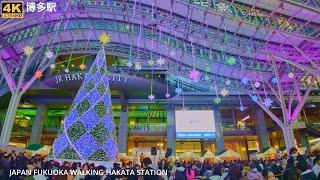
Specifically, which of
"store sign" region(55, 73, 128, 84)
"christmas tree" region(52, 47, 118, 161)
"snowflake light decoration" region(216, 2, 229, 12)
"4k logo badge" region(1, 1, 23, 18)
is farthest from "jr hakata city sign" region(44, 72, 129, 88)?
"christmas tree" region(52, 47, 118, 161)

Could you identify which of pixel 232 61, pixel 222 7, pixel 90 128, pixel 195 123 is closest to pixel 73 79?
pixel 195 123

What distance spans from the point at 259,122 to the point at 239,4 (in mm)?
19026

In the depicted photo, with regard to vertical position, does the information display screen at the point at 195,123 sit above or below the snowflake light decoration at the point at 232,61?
below

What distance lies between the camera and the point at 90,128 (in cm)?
841

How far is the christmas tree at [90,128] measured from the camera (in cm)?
827

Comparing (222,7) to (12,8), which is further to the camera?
(222,7)

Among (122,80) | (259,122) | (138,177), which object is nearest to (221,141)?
(259,122)

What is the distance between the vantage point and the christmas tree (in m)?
8.27

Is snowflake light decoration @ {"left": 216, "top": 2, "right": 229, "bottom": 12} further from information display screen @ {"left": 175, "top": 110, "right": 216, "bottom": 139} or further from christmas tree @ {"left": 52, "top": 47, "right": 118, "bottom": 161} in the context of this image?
christmas tree @ {"left": 52, "top": 47, "right": 118, "bottom": 161}

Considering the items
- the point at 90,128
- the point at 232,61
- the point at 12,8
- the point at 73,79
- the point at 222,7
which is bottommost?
the point at 90,128

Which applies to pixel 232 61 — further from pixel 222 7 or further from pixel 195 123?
pixel 195 123

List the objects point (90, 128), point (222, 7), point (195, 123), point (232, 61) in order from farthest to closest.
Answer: point (195, 123)
point (232, 61)
point (222, 7)
point (90, 128)

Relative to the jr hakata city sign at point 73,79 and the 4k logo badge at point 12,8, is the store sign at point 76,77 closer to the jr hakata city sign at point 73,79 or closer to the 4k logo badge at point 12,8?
the jr hakata city sign at point 73,79

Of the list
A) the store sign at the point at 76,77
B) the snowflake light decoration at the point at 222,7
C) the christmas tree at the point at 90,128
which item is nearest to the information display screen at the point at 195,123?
the store sign at the point at 76,77
